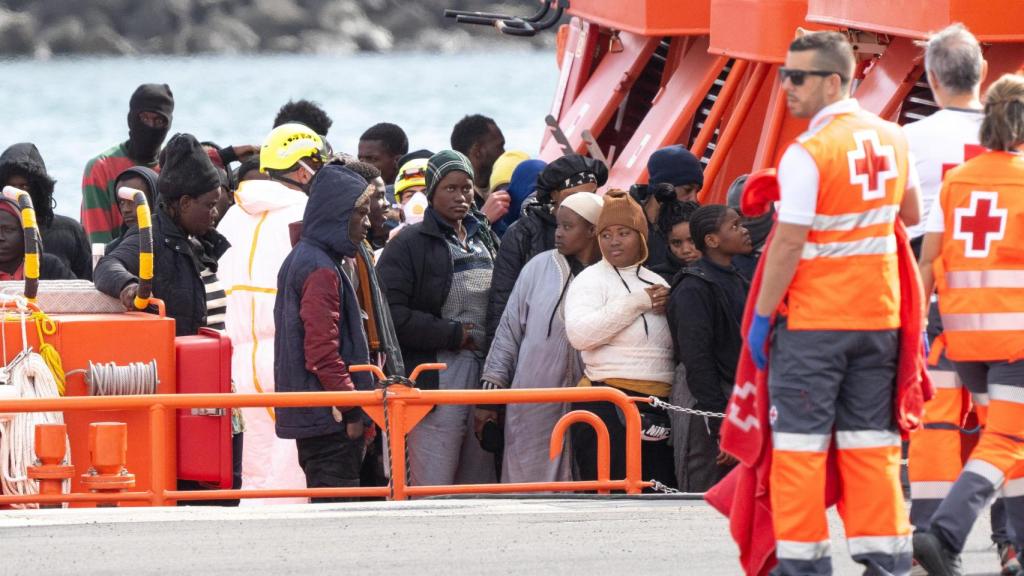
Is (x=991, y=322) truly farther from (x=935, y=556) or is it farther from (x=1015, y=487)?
(x=935, y=556)

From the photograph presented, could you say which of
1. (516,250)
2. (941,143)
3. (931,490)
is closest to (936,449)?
(931,490)

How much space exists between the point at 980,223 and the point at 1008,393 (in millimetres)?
558

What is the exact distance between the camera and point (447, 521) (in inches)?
313

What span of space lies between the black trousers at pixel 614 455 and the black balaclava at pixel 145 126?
3.78 m

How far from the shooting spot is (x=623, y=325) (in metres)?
8.84

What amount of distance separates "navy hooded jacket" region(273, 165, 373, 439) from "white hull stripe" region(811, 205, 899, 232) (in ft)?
8.70

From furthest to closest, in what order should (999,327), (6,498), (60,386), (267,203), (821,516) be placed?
1. (267,203)
2. (60,386)
3. (6,498)
4. (999,327)
5. (821,516)

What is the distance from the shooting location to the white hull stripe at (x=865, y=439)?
643cm

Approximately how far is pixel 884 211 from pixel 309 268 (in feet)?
9.23

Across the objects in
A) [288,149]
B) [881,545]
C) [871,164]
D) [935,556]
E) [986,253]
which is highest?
[871,164]

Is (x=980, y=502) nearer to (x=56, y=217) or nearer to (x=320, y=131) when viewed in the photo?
(x=56, y=217)

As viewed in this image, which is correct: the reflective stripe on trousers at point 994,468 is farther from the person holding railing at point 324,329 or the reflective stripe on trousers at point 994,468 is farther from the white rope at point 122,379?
the white rope at point 122,379

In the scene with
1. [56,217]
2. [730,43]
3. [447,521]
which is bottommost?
[447,521]

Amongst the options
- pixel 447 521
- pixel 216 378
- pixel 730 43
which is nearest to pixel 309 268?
pixel 216 378
